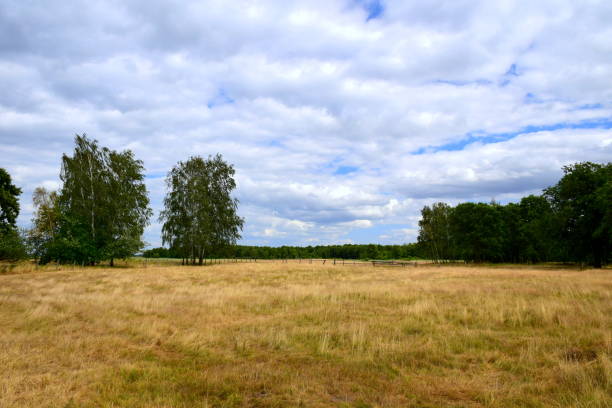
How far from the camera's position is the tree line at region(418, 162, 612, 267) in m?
46.2

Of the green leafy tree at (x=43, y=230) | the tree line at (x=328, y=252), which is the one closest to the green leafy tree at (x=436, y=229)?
the tree line at (x=328, y=252)

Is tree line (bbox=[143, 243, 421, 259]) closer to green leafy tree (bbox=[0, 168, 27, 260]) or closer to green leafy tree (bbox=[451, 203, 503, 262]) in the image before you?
green leafy tree (bbox=[451, 203, 503, 262])

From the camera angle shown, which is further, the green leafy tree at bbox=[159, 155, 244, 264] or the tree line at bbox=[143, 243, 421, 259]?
the tree line at bbox=[143, 243, 421, 259]

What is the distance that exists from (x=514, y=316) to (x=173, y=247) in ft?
167

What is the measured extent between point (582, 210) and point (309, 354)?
5227 centimetres

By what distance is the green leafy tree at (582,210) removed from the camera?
151 feet

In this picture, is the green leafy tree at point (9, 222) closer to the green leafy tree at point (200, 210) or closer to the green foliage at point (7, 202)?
the green foliage at point (7, 202)

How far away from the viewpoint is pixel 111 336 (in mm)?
10117

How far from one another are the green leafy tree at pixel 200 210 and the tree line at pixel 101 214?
0.15 meters

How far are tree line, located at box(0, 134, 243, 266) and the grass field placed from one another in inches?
1366

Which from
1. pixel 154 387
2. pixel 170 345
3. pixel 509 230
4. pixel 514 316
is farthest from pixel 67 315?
pixel 509 230

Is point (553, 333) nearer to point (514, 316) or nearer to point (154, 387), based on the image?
point (514, 316)

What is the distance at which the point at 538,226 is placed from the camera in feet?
172

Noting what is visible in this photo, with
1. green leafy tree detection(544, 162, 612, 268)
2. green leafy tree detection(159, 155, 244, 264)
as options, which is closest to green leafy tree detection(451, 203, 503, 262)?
green leafy tree detection(544, 162, 612, 268)
